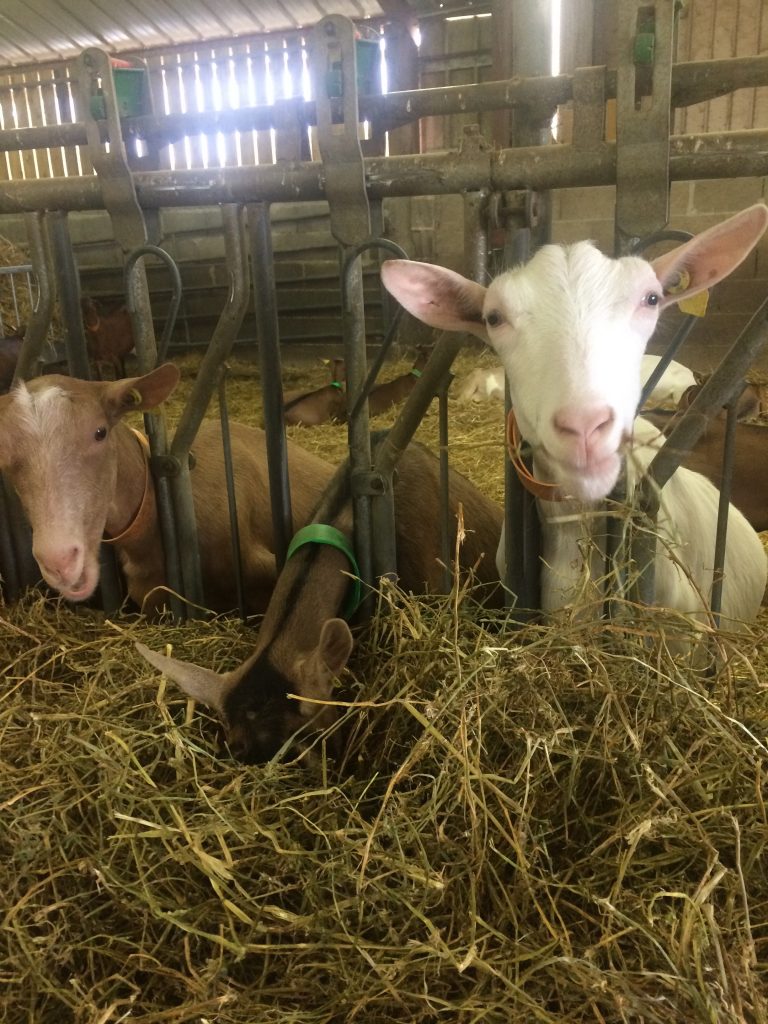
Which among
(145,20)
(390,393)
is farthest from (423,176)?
(145,20)

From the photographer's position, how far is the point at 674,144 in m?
2.16

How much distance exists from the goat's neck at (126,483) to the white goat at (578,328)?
1420mm

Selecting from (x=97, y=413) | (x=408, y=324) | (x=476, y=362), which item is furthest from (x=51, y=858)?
(x=408, y=324)

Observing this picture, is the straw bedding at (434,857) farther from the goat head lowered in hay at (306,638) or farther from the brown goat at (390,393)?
the brown goat at (390,393)

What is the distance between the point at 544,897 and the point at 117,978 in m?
0.96

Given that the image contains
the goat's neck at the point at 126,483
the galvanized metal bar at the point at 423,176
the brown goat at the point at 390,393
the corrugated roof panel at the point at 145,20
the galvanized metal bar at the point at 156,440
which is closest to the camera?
the galvanized metal bar at the point at 423,176

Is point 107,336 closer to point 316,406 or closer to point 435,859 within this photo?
point 316,406

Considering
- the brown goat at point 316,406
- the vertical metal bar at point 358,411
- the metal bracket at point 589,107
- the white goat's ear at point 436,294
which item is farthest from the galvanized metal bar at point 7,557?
the brown goat at point 316,406

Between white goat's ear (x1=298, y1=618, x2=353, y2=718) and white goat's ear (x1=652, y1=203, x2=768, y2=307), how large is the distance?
132cm

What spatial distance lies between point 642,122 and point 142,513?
2.23 metres

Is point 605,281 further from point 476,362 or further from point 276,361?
point 476,362

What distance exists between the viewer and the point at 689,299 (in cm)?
225

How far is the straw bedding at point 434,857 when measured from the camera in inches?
62.4

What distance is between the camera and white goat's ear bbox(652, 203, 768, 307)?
204 cm
